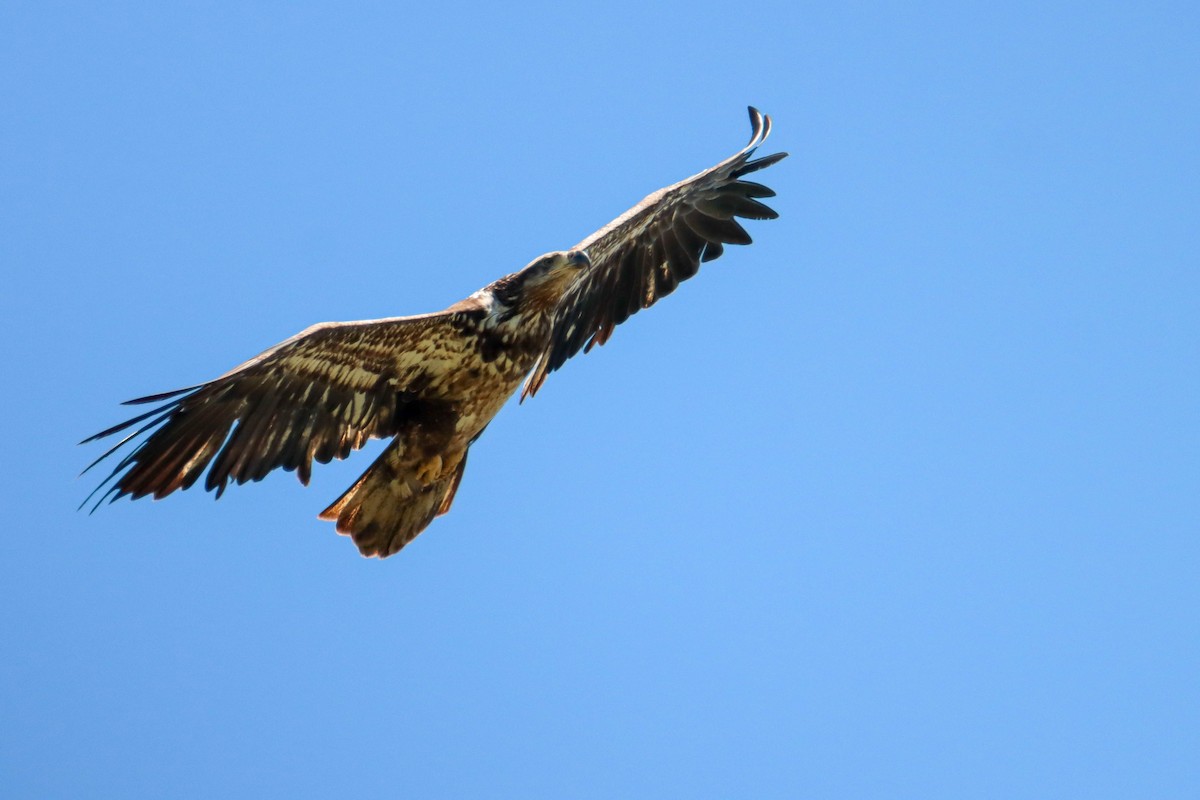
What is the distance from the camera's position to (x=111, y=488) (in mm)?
10023

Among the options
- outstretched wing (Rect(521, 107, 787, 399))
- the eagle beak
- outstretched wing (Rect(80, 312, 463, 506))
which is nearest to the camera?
outstretched wing (Rect(80, 312, 463, 506))

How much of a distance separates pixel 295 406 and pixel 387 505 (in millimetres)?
906

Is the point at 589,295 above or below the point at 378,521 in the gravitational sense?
above

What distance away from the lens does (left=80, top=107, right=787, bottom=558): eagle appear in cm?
1027

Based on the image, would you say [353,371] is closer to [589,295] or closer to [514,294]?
[514,294]

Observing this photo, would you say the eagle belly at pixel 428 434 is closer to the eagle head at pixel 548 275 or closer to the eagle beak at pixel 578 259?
the eagle head at pixel 548 275

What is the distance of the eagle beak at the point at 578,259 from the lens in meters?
11.0

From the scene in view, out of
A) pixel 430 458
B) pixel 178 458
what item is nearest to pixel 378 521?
pixel 430 458

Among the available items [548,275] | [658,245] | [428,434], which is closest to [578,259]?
[548,275]

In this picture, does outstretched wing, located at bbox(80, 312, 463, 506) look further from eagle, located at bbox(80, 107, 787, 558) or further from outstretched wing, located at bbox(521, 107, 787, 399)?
outstretched wing, located at bbox(521, 107, 787, 399)

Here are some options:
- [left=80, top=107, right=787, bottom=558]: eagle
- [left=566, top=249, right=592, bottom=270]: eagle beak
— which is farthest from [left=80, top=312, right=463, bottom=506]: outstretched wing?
[left=566, top=249, right=592, bottom=270]: eagle beak

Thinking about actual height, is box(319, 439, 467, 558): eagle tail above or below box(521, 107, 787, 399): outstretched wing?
below

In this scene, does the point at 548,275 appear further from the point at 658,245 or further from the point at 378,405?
the point at 658,245

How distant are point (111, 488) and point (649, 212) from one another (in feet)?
15.1
